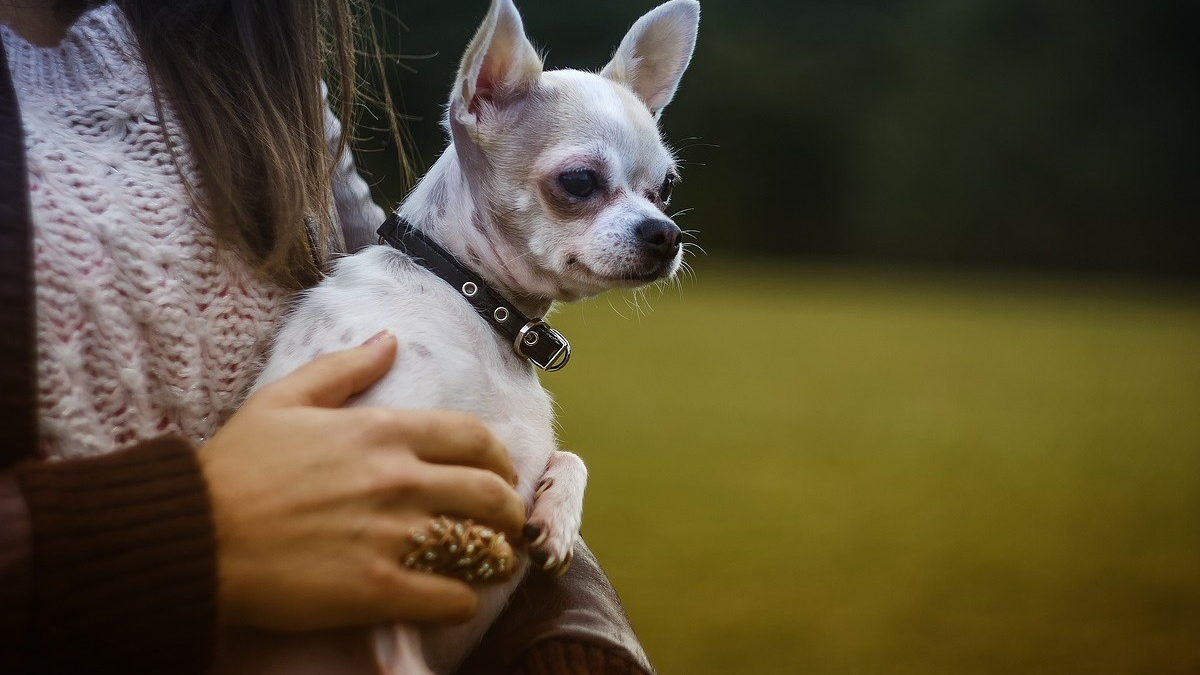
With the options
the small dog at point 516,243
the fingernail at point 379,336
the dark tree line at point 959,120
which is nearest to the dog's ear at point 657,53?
the small dog at point 516,243

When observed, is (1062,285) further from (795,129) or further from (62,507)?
(62,507)

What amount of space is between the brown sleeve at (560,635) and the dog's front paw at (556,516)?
0.08ft

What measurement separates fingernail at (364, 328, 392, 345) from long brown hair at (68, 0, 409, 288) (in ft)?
0.33

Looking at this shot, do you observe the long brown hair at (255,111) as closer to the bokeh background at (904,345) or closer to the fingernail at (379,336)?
the fingernail at (379,336)

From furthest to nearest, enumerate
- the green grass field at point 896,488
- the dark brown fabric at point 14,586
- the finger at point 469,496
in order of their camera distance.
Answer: the green grass field at point 896,488, the finger at point 469,496, the dark brown fabric at point 14,586

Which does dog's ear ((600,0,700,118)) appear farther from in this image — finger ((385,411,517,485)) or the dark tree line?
the dark tree line

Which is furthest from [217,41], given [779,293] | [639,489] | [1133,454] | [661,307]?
[779,293]

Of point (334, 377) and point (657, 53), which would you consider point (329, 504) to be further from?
point (657, 53)

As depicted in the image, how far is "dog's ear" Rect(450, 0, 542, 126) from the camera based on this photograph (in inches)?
34.7

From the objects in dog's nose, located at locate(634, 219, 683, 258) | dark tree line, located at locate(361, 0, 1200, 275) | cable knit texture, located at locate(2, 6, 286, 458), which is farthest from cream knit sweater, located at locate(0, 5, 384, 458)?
dark tree line, located at locate(361, 0, 1200, 275)

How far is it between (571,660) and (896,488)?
2426 millimetres

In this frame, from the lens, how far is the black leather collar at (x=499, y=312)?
80 cm

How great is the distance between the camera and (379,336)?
0.71 m

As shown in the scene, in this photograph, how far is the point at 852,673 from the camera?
178cm
